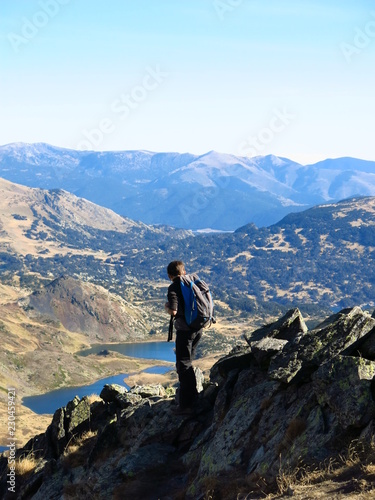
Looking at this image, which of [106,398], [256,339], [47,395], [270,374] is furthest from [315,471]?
[47,395]

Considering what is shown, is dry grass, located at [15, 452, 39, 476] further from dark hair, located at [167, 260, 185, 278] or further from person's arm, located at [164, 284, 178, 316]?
dark hair, located at [167, 260, 185, 278]

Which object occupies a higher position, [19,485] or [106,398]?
[106,398]

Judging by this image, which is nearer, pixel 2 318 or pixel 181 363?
pixel 181 363

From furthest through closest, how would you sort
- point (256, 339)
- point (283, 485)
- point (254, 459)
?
point (256, 339) < point (254, 459) < point (283, 485)

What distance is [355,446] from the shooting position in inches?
415

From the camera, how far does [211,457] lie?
13.6 metres

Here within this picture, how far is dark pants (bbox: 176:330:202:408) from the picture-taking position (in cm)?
1570

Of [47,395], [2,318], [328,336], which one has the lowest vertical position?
[47,395]

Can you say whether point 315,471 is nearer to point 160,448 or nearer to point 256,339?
point 160,448

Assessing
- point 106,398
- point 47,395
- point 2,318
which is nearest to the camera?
point 106,398

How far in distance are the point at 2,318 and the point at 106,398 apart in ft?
587

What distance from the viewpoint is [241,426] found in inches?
561

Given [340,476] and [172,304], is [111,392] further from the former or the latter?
[340,476]

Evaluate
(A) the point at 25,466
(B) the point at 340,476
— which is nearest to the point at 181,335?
(B) the point at 340,476
